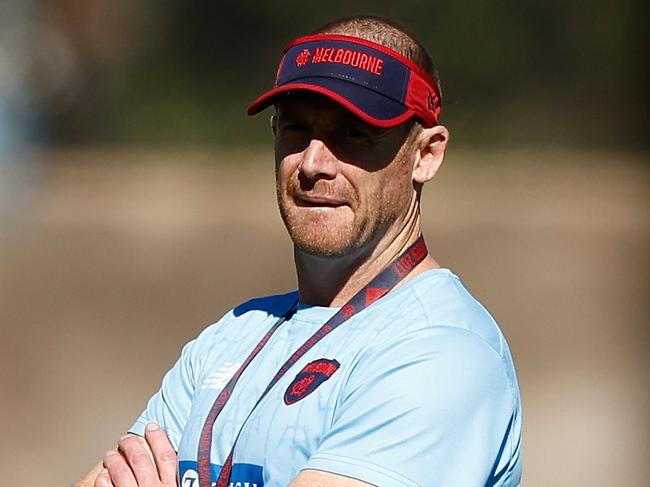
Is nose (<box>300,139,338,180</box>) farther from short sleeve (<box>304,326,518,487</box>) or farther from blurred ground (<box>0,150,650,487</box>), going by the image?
blurred ground (<box>0,150,650,487</box>)

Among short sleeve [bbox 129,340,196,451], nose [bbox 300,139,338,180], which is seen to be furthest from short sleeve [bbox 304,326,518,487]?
short sleeve [bbox 129,340,196,451]

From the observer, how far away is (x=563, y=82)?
1332 cm

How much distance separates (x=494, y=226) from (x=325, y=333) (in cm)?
936

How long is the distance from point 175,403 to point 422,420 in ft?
2.64

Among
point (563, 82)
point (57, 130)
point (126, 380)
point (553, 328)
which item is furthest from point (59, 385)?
point (563, 82)

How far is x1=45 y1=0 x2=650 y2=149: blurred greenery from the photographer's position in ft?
43.7

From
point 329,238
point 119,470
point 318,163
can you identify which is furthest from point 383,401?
point 119,470

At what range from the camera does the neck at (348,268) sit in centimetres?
277

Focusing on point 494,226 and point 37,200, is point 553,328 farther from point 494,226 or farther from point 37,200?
point 37,200

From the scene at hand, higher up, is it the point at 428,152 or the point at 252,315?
the point at 428,152

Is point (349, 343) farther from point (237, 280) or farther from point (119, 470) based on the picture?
point (237, 280)

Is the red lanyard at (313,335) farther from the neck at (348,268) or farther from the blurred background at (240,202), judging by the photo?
the blurred background at (240,202)

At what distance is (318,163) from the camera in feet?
8.87

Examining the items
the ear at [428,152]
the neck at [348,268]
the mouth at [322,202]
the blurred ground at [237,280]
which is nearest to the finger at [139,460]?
the neck at [348,268]
